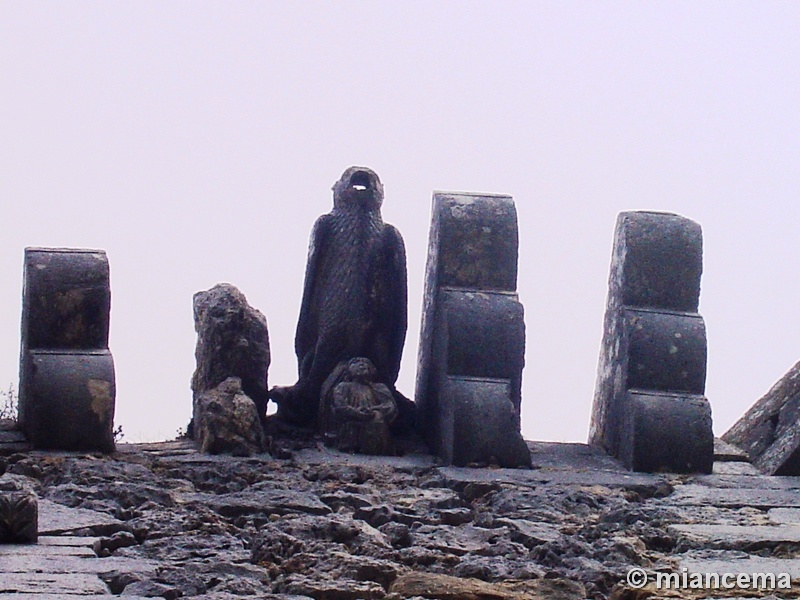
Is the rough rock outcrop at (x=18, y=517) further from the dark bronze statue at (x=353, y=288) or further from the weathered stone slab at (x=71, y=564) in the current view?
the dark bronze statue at (x=353, y=288)

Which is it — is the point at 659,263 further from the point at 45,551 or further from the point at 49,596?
the point at 49,596

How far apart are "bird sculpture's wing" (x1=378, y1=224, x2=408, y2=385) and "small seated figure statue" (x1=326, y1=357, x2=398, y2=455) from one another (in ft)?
0.62

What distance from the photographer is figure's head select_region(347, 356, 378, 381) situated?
9.36 meters

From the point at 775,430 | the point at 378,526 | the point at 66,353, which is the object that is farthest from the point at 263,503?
the point at 775,430

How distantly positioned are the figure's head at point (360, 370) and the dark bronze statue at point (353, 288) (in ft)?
0.32

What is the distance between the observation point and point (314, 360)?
9570 mm

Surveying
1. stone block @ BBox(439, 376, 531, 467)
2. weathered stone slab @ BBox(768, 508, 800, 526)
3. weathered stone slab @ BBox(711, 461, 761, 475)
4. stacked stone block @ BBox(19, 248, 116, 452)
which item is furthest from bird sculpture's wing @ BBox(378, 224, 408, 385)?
weathered stone slab @ BBox(768, 508, 800, 526)

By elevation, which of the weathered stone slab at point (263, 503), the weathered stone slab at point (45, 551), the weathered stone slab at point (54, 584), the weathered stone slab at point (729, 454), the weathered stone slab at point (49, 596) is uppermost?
the weathered stone slab at point (729, 454)

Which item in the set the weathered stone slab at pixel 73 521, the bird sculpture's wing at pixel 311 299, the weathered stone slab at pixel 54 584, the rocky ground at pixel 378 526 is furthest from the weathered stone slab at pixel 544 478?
the weathered stone slab at pixel 54 584

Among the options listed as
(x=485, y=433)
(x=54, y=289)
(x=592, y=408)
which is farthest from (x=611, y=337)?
(x=54, y=289)

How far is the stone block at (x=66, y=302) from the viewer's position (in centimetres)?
901

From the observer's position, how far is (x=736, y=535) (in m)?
7.73

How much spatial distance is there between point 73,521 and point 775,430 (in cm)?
379

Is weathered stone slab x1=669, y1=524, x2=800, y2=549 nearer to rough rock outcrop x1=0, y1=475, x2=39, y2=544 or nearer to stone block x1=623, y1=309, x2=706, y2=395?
stone block x1=623, y1=309, x2=706, y2=395
